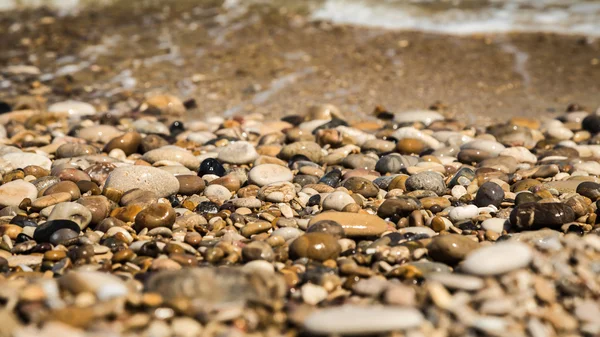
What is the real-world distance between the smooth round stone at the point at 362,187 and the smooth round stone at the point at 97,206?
5.25 feet

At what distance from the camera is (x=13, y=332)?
2266 millimetres

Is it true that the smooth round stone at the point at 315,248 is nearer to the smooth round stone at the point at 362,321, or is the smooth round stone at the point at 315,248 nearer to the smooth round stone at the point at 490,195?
the smooth round stone at the point at 362,321

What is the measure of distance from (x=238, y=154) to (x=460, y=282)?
9.04 ft

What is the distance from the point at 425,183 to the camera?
169 inches

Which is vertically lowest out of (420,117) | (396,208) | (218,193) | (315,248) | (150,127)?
(150,127)

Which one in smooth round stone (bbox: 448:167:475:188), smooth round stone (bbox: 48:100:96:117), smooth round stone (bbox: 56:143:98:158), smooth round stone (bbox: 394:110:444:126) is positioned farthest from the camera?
smooth round stone (bbox: 48:100:96:117)

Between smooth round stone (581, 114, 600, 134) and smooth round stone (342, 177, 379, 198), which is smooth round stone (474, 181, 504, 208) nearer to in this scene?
smooth round stone (342, 177, 379, 198)

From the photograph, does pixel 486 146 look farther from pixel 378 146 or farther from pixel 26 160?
pixel 26 160

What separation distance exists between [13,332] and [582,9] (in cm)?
975

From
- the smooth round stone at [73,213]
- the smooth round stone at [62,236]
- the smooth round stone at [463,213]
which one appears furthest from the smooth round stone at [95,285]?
the smooth round stone at [463,213]

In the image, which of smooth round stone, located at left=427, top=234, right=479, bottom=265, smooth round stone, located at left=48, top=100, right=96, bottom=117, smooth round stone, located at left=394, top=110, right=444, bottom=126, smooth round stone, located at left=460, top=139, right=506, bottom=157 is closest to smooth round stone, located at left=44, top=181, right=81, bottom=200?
smooth round stone, located at left=427, top=234, right=479, bottom=265

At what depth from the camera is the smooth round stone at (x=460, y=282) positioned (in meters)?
2.55

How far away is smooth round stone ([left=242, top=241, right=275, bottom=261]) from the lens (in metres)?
3.18

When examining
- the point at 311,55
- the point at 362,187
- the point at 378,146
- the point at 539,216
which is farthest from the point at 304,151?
the point at 311,55
